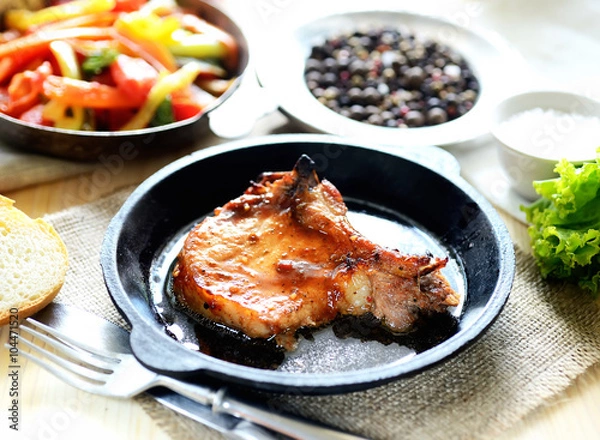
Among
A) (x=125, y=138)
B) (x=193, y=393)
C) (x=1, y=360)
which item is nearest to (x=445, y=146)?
(x=125, y=138)

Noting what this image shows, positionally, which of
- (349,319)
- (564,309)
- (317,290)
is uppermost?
(317,290)

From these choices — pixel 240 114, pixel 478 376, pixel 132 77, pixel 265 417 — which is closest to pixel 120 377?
pixel 265 417

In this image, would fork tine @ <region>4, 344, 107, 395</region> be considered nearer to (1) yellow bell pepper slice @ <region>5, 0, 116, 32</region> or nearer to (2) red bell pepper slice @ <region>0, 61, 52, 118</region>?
(2) red bell pepper slice @ <region>0, 61, 52, 118</region>

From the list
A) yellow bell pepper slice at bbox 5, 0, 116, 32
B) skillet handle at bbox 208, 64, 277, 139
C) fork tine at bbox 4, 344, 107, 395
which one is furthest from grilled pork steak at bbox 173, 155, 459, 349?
yellow bell pepper slice at bbox 5, 0, 116, 32

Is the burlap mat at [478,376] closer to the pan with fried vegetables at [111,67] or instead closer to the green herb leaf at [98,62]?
the pan with fried vegetables at [111,67]

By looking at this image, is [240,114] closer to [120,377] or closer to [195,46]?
[195,46]

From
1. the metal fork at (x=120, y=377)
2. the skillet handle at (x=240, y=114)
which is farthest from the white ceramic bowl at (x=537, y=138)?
the metal fork at (x=120, y=377)

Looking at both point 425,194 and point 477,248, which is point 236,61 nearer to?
point 425,194

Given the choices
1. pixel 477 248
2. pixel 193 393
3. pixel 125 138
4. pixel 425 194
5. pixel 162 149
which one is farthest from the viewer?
pixel 162 149
